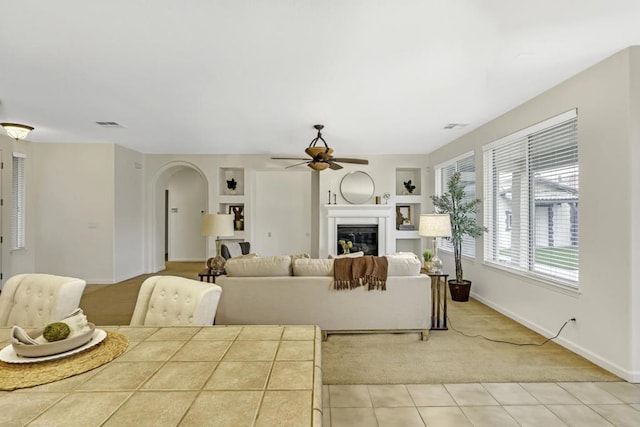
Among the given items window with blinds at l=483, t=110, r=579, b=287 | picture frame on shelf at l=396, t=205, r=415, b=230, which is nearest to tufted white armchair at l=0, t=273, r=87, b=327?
window with blinds at l=483, t=110, r=579, b=287

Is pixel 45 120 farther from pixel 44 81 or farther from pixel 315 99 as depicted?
pixel 315 99

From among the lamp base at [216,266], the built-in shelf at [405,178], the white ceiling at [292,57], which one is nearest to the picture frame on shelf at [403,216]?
the built-in shelf at [405,178]

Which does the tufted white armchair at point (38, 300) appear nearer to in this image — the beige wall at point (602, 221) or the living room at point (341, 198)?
the living room at point (341, 198)

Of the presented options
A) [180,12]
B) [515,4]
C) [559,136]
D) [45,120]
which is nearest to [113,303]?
[45,120]

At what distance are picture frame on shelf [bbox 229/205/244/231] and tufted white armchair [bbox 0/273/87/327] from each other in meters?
5.13

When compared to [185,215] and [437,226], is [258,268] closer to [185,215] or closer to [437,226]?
[437,226]

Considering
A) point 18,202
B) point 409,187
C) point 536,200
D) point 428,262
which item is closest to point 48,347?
point 428,262

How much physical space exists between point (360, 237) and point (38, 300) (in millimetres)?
5540

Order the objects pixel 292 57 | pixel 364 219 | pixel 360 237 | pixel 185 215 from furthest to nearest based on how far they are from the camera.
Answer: pixel 185 215
pixel 360 237
pixel 364 219
pixel 292 57

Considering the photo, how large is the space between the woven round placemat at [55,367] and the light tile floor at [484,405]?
4.56 feet

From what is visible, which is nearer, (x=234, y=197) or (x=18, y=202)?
(x=18, y=202)

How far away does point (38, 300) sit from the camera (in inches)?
69.2

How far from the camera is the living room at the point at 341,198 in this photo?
2535 millimetres

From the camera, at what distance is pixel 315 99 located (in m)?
3.55
